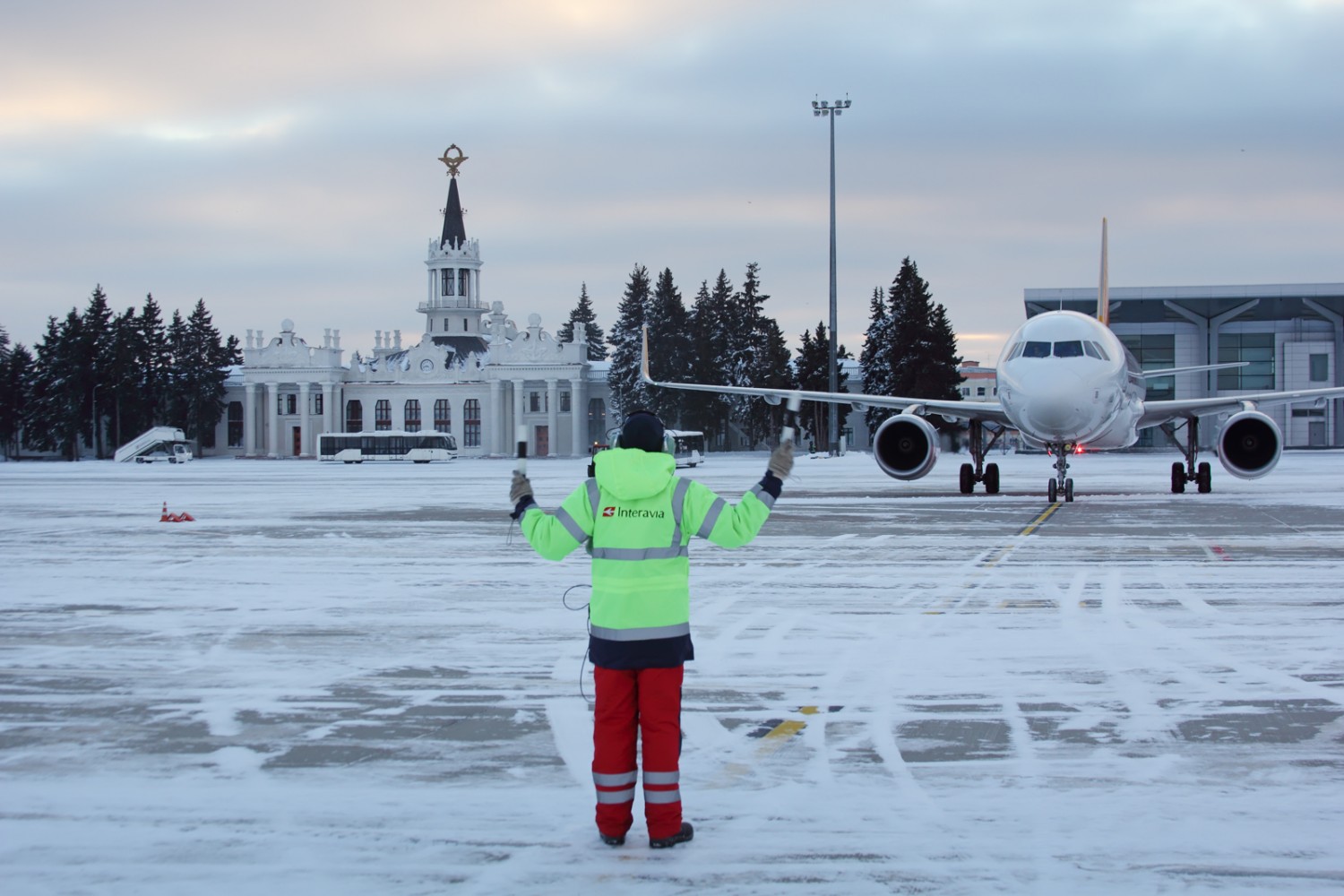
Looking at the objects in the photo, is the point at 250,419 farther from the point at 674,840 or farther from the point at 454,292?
the point at 674,840

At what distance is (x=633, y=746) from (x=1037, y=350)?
2070cm

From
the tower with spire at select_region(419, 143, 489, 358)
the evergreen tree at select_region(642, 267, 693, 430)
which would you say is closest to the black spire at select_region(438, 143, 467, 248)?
the tower with spire at select_region(419, 143, 489, 358)

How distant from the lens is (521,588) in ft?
42.1

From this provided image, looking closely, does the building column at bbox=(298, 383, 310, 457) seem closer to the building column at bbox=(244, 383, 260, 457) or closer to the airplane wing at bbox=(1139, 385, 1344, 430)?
the building column at bbox=(244, 383, 260, 457)

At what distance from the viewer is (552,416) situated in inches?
4547

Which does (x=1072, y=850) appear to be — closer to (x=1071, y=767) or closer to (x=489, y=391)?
(x=1071, y=767)

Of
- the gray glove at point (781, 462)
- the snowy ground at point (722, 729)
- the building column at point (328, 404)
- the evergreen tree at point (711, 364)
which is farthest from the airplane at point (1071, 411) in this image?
the building column at point (328, 404)

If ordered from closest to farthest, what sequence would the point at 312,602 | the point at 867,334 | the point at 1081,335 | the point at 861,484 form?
1. the point at 312,602
2. the point at 1081,335
3. the point at 861,484
4. the point at 867,334

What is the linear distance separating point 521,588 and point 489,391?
107 metres

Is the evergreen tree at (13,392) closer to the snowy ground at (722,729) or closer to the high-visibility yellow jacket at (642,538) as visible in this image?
the snowy ground at (722,729)

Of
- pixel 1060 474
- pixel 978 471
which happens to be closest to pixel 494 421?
pixel 978 471

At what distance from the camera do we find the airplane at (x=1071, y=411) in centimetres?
2378

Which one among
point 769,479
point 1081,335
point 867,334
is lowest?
point 769,479

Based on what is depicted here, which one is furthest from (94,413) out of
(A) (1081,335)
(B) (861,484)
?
(A) (1081,335)
